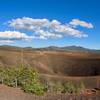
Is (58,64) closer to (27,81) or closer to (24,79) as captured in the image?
(24,79)

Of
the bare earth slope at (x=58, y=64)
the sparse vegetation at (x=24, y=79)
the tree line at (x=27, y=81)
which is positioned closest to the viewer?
the sparse vegetation at (x=24, y=79)

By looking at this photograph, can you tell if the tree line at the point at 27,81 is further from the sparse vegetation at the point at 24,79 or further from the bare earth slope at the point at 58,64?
the bare earth slope at the point at 58,64

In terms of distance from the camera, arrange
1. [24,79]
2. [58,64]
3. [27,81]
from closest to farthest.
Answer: [27,81]
[24,79]
[58,64]

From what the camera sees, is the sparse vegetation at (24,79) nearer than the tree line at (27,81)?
Yes

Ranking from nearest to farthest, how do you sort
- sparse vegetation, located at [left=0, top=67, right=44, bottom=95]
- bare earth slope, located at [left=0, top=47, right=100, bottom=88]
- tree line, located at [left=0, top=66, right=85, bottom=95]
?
sparse vegetation, located at [left=0, top=67, right=44, bottom=95] → tree line, located at [left=0, top=66, right=85, bottom=95] → bare earth slope, located at [left=0, top=47, right=100, bottom=88]

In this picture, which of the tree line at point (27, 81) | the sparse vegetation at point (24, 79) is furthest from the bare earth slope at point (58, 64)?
the sparse vegetation at point (24, 79)

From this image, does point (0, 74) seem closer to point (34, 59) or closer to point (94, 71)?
point (94, 71)

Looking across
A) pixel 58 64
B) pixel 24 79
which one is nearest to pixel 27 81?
pixel 24 79

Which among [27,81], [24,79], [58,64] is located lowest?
[27,81]

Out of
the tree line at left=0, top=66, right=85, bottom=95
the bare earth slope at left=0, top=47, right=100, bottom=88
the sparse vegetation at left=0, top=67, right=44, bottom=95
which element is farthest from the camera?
the bare earth slope at left=0, top=47, right=100, bottom=88

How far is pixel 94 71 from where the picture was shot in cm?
16012

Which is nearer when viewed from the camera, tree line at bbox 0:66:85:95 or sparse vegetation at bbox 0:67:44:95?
sparse vegetation at bbox 0:67:44:95

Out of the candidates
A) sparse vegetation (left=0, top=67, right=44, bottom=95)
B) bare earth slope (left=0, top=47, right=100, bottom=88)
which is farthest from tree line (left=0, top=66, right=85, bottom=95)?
bare earth slope (left=0, top=47, right=100, bottom=88)

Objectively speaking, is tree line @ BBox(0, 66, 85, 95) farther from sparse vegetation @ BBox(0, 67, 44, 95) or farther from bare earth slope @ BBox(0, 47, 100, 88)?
bare earth slope @ BBox(0, 47, 100, 88)
